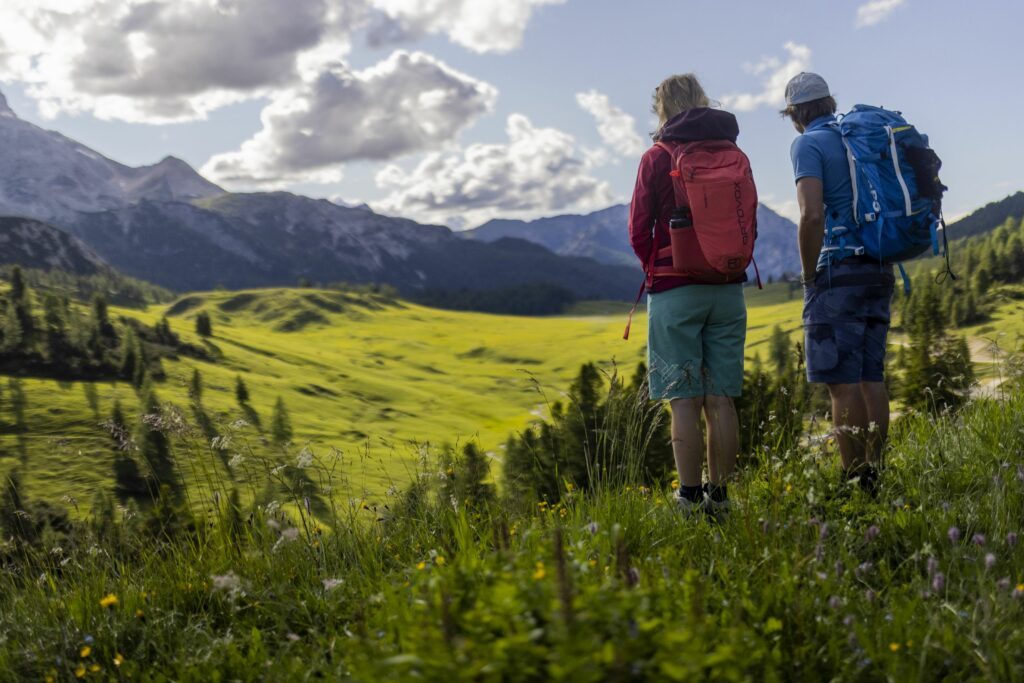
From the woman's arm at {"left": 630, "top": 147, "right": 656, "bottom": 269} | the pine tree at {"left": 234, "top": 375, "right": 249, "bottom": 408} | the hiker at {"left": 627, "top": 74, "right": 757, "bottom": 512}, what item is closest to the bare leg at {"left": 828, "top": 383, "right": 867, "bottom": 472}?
the hiker at {"left": 627, "top": 74, "right": 757, "bottom": 512}

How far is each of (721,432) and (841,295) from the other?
52.2 inches

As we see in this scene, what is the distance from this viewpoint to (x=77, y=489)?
299 feet

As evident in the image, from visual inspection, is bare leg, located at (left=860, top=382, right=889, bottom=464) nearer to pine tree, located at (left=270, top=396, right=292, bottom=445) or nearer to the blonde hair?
the blonde hair

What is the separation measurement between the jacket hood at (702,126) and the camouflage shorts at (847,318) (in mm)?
1238

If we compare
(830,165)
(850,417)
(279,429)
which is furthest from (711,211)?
(279,429)

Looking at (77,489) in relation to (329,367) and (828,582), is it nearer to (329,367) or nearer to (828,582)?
(329,367)

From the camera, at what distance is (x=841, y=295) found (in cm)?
525

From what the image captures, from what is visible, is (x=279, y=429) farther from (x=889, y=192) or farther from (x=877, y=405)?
(x=889, y=192)

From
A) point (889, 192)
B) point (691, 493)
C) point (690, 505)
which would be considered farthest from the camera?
point (889, 192)

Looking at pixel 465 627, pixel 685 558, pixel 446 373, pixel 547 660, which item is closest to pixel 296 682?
pixel 465 627

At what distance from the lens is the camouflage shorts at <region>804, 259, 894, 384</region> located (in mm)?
5230

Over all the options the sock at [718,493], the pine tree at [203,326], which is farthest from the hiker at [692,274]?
the pine tree at [203,326]

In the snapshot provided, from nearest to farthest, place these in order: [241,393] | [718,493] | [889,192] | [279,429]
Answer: [718,493]
[889,192]
[279,429]
[241,393]

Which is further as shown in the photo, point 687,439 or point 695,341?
point 695,341
